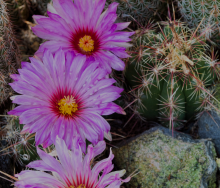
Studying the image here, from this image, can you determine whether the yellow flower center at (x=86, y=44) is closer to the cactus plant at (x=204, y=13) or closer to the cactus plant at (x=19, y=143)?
the cactus plant at (x=19, y=143)

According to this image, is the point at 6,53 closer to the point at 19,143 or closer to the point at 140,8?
the point at 19,143

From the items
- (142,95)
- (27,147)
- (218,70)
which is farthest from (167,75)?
(27,147)

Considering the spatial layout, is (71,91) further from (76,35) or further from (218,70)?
(218,70)

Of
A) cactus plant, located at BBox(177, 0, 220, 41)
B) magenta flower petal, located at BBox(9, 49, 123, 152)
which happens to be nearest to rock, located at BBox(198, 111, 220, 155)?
cactus plant, located at BBox(177, 0, 220, 41)

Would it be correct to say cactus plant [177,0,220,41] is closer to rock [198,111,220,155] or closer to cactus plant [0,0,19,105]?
rock [198,111,220,155]

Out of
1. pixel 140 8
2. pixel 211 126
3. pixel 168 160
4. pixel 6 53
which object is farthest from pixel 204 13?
pixel 6 53
